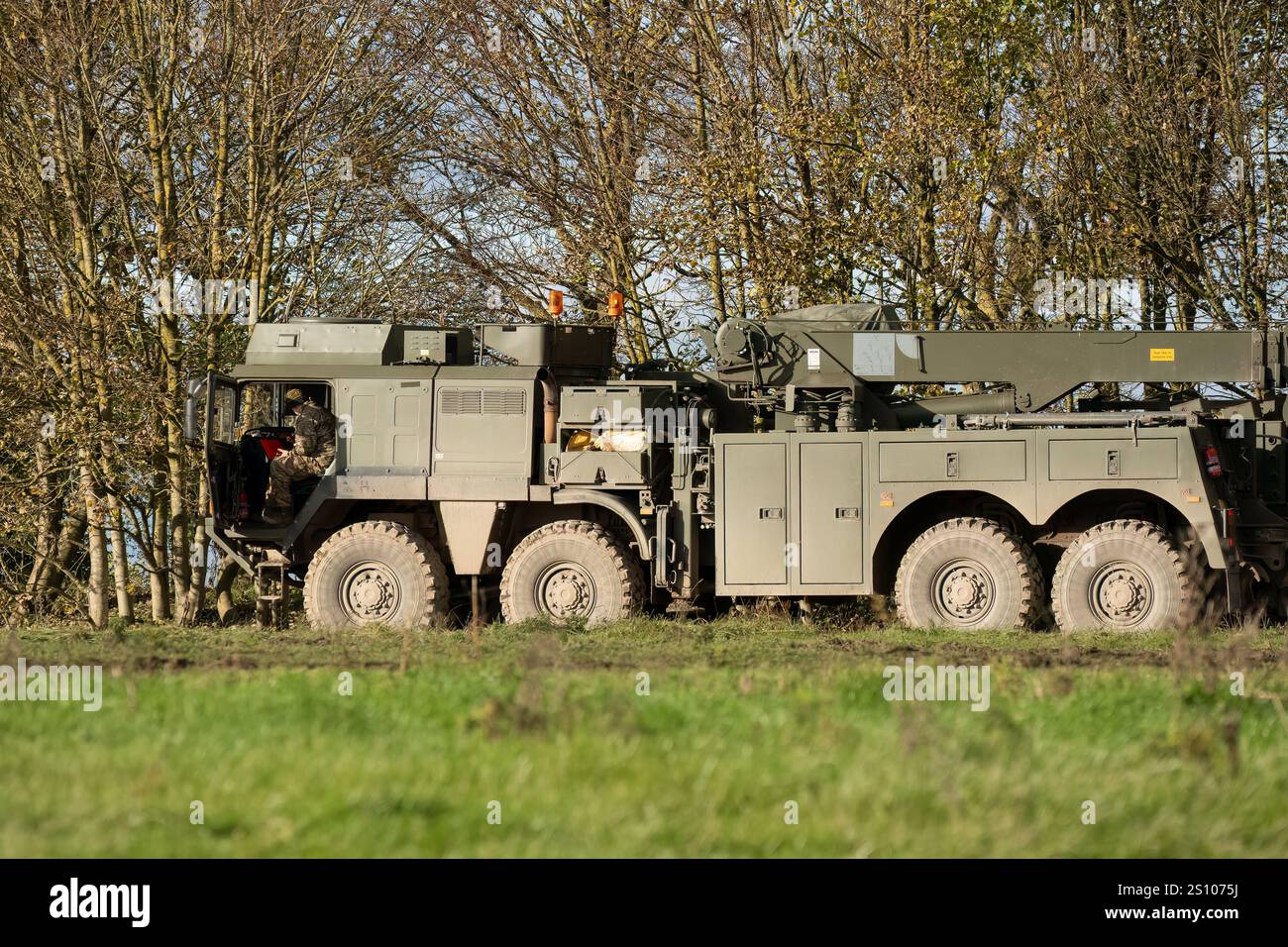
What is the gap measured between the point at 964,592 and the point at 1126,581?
4.53 ft

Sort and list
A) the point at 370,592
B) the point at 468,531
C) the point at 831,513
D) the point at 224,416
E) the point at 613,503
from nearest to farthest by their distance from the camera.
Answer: the point at 831,513
the point at 613,503
the point at 370,592
the point at 468,531
the point at 224,416

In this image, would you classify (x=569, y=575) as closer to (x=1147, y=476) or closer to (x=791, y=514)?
(x=791, y=514)

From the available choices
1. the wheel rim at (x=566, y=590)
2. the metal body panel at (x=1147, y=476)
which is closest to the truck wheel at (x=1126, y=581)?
the metal body panel at (x=1147, y=476)

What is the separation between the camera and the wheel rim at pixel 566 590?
1501 cm

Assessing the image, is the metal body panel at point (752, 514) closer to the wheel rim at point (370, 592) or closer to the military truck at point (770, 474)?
the military truck at point (770, 474)

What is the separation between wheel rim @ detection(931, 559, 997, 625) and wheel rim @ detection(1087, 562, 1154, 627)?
0.93 metres

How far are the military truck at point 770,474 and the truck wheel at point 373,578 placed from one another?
23 mm

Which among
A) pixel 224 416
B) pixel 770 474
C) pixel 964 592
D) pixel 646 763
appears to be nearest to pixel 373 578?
pixel 224 416

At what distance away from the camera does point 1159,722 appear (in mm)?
7953

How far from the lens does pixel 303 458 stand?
15680mm

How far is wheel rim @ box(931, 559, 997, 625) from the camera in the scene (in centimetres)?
1428

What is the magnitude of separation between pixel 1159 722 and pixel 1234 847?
7.01 feet

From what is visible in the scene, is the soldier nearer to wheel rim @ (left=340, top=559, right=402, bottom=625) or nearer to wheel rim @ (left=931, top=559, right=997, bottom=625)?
wheel rim @ (left=340, top=559, right=402, bottom=625)

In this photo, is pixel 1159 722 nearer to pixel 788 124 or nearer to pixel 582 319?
pixel 788 124
